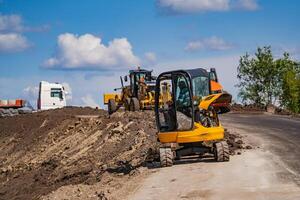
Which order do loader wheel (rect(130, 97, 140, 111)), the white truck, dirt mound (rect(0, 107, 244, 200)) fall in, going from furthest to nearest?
1. the white truck
2. loader wheel (rect(130, 97, 140, 111))
3. dirt mound (rect(0, 107, 244, 200))

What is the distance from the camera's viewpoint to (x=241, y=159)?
1595 centimetres

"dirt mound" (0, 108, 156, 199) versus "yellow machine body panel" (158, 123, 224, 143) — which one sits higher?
"yellow machine body panel" (158, 123, 224, 143)

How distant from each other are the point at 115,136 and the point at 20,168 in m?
4.87

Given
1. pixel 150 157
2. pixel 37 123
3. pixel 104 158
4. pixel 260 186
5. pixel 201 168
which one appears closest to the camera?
pixel 260 186

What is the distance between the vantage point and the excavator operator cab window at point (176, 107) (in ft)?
51.1

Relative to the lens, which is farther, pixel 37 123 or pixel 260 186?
pixel 37 123

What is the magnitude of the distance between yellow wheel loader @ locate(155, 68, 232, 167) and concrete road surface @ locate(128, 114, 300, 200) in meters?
0.42

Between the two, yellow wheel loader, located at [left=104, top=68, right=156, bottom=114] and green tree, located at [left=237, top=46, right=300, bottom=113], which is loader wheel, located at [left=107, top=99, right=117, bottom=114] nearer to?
yellow wheel loader, located at [left=104, top=68, right=156, bottom=114]

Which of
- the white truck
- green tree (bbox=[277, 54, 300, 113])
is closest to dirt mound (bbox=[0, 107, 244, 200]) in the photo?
the white truck

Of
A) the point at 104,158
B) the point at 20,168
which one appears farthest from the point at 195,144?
the point at 20,168

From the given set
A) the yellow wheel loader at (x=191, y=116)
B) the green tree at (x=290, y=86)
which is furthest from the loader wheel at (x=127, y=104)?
the green tree at (x=290, y=86)

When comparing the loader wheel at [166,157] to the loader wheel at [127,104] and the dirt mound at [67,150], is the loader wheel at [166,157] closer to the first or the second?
the dirt mound at [67,150]

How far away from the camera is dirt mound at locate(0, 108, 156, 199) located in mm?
18812

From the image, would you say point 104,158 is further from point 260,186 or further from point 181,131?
point 260,186
